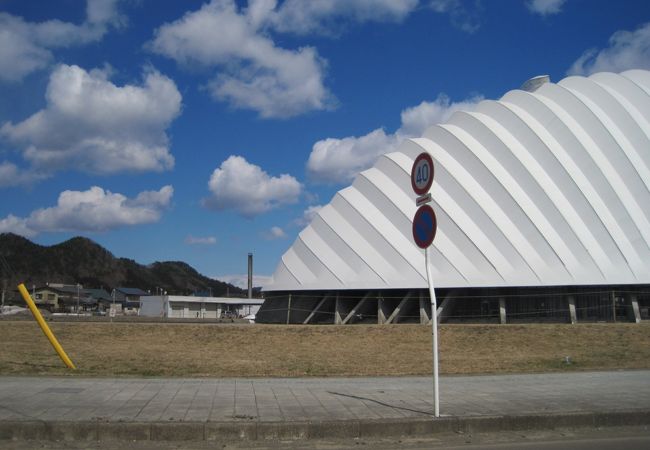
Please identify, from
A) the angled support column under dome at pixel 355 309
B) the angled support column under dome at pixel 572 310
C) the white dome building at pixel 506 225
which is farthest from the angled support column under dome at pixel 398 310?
the angled support column under dome at pixel 572 310

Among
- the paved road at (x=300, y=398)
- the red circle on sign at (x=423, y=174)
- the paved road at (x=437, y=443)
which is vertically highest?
the red circle on sign at (x=423, y=174)

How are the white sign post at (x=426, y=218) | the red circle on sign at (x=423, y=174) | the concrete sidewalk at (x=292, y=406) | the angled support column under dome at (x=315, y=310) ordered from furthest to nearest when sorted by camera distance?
the angled support column under dome at (x=315, y=310) < the red circle on sign at (x=423, y=174) < the white sign post at (x=426, y=218) < the concrete sidewalk at (x=292, y=406)

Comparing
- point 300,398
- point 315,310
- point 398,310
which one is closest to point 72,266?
point 315,310

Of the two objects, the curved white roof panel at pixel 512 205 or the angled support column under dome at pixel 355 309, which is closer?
the curved white roof panel at pixel 512 205

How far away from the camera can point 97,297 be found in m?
112

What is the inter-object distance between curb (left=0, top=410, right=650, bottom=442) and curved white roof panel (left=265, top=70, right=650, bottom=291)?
21.6 metres

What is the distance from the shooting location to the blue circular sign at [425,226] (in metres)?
8.93

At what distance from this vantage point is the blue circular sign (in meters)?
8.93

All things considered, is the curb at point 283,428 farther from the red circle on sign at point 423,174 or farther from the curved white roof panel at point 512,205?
the curved white roof panel at point 512,205

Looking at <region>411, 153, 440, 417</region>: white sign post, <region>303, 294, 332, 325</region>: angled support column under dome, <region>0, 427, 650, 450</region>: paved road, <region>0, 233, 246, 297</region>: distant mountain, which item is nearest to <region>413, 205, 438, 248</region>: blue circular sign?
<region>411, 153, 440, 417</region>: white sign post

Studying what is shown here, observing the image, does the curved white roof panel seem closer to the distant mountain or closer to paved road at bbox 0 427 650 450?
paved road at bbox 0 427 650 450

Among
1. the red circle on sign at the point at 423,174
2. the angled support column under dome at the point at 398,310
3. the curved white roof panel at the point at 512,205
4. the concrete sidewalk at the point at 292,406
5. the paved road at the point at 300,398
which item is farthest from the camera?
the angled support column under dome at the point at 398,310

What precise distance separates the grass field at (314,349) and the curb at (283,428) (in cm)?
557

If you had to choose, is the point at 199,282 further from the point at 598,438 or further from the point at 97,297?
the point at 598,438
